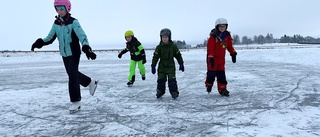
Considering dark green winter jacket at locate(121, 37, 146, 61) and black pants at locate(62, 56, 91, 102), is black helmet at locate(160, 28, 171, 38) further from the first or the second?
dark green winter jacket at locate(121, 37, 146, 61)

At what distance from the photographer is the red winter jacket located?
212 inches

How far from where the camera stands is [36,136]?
3.07 meters

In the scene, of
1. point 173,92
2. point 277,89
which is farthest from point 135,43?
point 277,89

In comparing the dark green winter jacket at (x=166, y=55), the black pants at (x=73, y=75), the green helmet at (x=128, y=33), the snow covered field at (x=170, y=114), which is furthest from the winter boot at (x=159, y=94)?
the green helmet at (x=128, y=33)

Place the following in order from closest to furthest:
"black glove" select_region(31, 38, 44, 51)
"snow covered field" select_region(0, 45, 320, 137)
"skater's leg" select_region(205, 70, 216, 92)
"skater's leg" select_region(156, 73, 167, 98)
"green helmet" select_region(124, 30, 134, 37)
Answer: "snow covered field" select_region(0, 45, 320, 137), "black glove" select_region(31, 38, 44, 51), "skater's leg" select_region(156, 73, 167, 98), "skater's leg" select_region(205, 70, 216, 92), "green helmet" select_region(124, 30, 134, 37)

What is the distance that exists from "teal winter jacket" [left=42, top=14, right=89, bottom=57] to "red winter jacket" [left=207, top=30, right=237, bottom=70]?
2.48 meters

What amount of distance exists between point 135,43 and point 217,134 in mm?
4674

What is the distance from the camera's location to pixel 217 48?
5441mm

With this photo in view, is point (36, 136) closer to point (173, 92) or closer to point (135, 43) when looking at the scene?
point (173, 92)

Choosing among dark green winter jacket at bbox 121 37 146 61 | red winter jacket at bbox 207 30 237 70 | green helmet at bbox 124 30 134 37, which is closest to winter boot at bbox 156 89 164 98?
red winter jacket at bbox 207 30 237 70

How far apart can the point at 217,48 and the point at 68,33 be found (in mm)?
2863

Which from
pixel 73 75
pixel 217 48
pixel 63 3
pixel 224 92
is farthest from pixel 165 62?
Result: pixel 63 3

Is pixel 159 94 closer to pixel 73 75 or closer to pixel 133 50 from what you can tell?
pixel 73 75

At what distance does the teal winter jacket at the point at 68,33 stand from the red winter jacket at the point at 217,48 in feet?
8.13
